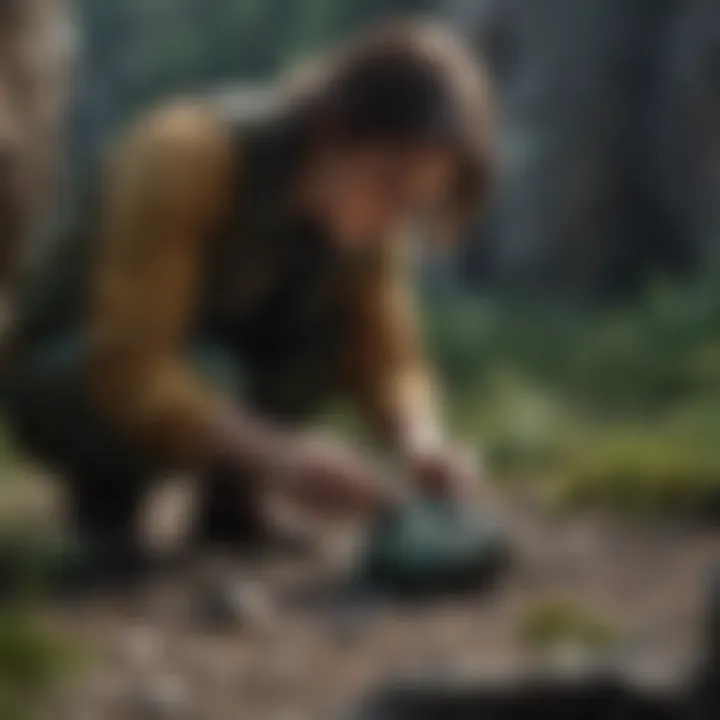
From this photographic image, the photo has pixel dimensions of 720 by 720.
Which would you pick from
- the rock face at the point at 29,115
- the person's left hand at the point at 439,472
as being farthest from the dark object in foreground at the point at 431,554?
the rock face at the point at 29,115

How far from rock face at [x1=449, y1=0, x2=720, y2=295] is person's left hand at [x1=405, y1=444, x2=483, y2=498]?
0.42ft

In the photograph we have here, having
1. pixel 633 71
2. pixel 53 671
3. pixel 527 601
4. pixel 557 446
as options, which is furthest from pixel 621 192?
pixel 53 671

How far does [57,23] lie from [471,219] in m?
0.25

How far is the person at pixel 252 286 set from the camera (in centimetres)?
100

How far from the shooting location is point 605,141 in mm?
1176

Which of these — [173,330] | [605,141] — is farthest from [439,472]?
[605,141]

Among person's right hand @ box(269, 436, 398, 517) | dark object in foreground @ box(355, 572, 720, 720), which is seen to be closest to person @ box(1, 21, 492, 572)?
person's right hand @ box(269, 436, 398, 517)

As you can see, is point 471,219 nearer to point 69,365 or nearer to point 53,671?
point 69,365

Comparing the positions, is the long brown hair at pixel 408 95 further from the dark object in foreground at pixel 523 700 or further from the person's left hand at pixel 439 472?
the dark object in foreground at pixel 523 700

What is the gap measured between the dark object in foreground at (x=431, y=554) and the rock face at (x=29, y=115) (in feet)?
0.85

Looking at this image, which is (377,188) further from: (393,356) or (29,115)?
(29,115)

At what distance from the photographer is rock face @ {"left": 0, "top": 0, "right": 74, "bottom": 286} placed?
113 centimetres

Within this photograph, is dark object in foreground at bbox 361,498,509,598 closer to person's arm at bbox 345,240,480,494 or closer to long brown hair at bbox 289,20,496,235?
person's arm at bbox 345,240,480,494

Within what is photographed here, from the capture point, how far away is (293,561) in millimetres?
1040
